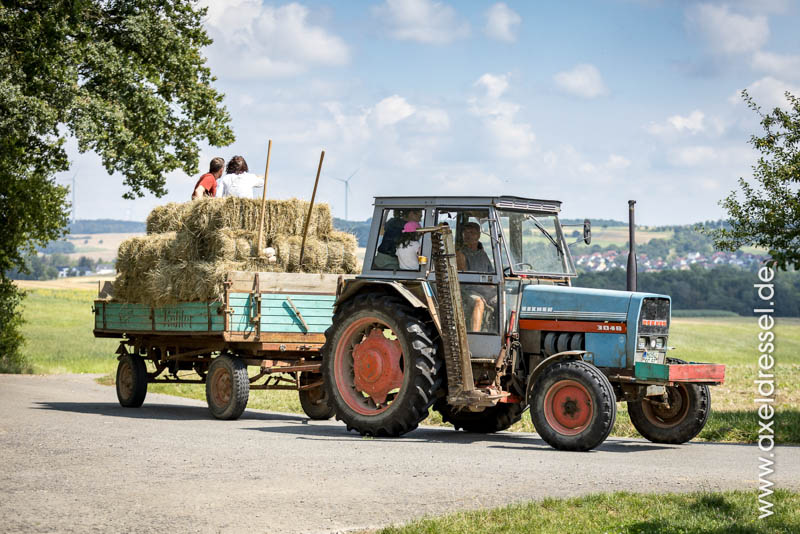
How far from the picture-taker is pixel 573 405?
1153cm

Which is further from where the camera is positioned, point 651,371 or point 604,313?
A: point 604,313

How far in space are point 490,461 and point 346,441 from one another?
2390mm

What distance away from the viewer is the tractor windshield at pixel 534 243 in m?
12.6

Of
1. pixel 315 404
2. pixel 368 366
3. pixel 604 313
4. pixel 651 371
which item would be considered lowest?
pixel 315 404

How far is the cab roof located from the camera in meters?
12.6

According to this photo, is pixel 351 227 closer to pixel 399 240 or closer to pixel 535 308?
pixel 399 240

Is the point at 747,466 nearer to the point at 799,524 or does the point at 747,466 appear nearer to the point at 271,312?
the point at 799,524

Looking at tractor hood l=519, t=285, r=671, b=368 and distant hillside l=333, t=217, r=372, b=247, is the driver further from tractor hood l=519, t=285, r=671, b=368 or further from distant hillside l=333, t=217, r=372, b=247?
distant hillside l=333, t=217, r=372, b=247

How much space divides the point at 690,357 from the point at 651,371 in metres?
39.4

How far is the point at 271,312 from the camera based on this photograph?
15.4 meters

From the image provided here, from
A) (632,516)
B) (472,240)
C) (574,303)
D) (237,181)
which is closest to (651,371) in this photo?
(574,303)

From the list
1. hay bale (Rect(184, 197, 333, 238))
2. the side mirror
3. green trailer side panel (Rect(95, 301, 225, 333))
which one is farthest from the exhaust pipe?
green trailer side panel (Rect(95, 301, 225, 333))

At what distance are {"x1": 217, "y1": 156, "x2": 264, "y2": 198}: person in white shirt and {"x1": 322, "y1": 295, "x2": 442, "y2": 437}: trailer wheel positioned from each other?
3.90 m

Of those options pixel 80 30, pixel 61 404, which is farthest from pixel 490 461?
pixel 80 30
